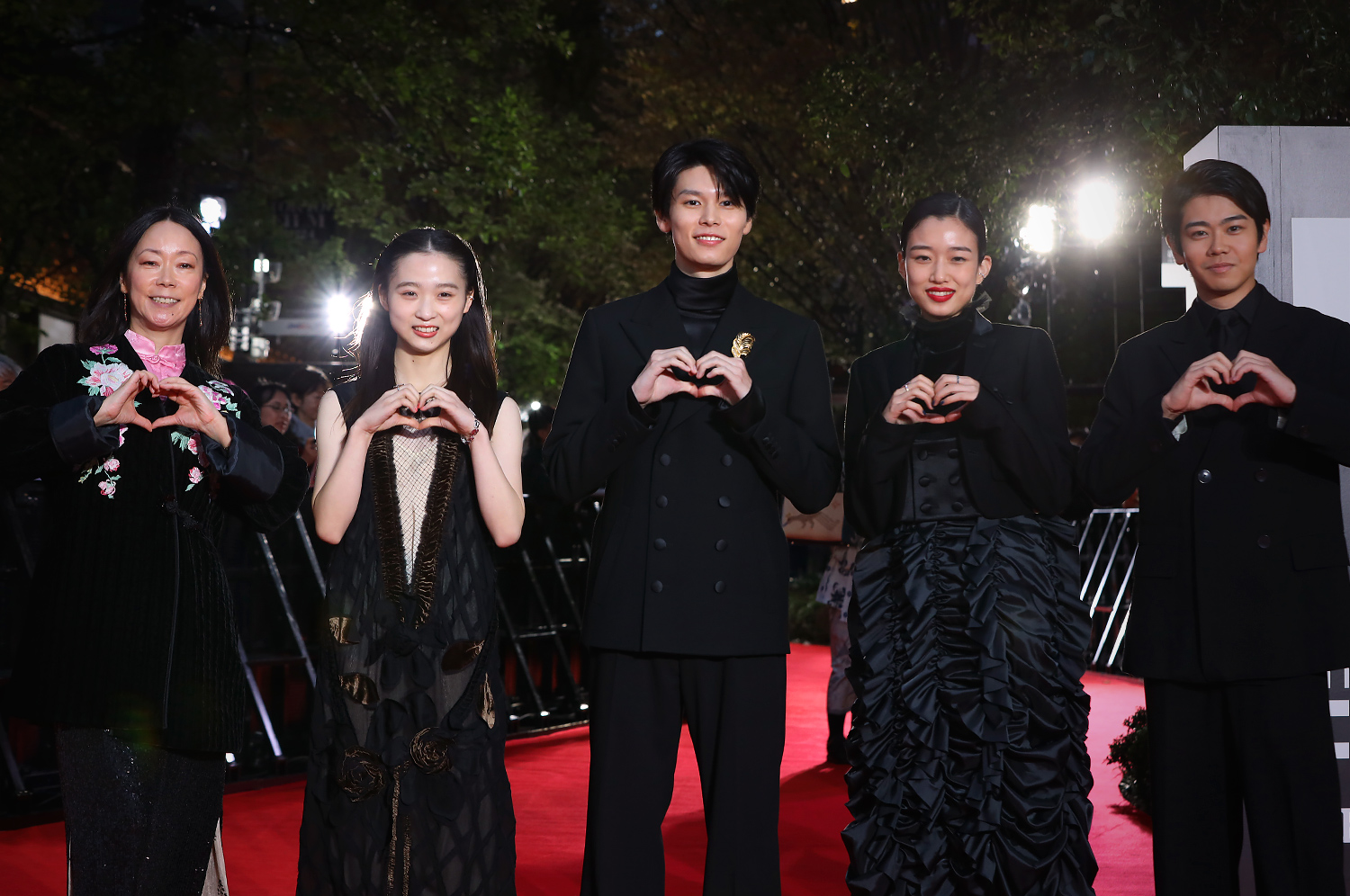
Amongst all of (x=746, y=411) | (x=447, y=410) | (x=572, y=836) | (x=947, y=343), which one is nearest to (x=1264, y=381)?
(x=947, y=343)

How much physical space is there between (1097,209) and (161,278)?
7.68m

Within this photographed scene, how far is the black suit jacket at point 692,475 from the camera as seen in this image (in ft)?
8.89

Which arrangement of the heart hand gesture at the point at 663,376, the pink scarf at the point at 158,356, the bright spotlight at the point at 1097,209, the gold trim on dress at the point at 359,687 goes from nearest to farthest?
the heart hand gesture at the point at 663,376 < the gold trim on dress at the point at 359,687 < the pink scarf at the point at 158,356 < the bright spotlight at the point at 1097,209

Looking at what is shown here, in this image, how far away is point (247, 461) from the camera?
2889 mm

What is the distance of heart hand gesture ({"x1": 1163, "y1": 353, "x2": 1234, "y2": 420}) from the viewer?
2869 millimetres

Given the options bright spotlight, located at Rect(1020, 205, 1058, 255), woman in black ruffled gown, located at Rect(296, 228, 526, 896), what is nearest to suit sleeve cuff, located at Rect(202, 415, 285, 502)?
woman in black ruffled gown, located at Rect(296, 228, 526, 896)

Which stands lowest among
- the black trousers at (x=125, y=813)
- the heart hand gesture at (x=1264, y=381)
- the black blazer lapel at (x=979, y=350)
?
the black trousers at (x=125, y=813)

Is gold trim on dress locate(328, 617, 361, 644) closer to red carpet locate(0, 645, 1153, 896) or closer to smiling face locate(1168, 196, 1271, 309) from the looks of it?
red carpet locate(0, 645, 1153, 896)

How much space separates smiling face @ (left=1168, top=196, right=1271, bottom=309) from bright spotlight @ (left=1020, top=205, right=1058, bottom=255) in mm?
7012

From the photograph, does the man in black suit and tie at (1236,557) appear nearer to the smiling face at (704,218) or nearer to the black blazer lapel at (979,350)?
the black blazer lapel at (979,350)

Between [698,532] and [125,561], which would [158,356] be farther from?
[698,532]

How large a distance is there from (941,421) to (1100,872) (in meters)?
2.33

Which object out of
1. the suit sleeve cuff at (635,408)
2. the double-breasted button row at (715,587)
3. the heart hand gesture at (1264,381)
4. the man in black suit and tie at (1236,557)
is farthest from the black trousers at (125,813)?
the heart hand gesture at (1264,381)

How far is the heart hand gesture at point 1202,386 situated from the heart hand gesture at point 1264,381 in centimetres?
2
